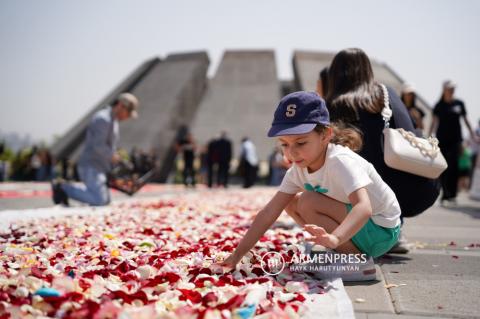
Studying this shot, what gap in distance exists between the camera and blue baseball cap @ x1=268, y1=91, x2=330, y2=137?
2709 mm

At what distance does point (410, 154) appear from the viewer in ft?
11.6

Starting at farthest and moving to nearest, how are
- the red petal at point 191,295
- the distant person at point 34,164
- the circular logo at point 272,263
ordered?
the distant person at point 34,164, the circular logo at point 272,263, the red petal at point 191,295

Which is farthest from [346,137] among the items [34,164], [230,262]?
[34,164]

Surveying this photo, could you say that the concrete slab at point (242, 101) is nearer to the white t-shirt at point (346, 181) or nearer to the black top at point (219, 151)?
the black top at point (219, 151)

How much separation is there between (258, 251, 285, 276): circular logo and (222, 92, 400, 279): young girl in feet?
0.73

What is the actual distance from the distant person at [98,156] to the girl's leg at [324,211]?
567 centimetres

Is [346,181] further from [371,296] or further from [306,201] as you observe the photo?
[371,296]

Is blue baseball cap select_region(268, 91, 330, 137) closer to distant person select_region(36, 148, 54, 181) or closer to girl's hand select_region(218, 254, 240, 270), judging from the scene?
girl's hand select_region(218, 254, 240, 270)

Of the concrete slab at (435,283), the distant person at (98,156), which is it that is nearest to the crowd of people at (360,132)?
the distant person at (98,156)

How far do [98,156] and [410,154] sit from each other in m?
6.30

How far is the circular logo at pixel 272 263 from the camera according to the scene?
9.99ft

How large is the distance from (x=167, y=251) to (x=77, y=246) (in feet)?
2.76

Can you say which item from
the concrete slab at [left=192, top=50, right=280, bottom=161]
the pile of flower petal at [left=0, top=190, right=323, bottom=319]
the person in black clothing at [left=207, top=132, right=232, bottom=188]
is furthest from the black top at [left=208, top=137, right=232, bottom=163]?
the pile of flower petal at [left=0, top=190, right=323, bottom=319]

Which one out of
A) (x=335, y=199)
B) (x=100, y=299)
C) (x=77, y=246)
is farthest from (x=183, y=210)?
(x=100, y=299)
